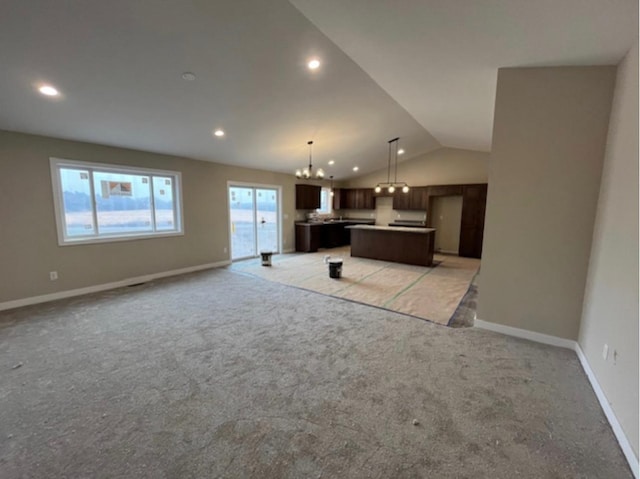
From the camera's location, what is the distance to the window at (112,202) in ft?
13.8

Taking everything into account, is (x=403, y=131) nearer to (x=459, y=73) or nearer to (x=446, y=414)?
(x=459, y=73)

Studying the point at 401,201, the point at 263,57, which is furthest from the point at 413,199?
the point at 263,57

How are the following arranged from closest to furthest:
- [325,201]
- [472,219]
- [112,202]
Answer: [112,202], [472,219], [325,201]

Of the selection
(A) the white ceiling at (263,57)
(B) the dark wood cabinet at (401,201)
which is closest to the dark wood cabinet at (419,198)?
(B) the dark wood cabinet at (401,201)

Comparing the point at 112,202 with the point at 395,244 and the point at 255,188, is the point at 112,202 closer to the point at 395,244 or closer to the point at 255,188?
the point at 255,188

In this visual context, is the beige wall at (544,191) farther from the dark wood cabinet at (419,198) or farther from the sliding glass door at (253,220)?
the sliding glass door at (253,220)

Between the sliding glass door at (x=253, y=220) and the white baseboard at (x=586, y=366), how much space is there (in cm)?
557

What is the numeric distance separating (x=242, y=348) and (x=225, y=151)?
4.18m

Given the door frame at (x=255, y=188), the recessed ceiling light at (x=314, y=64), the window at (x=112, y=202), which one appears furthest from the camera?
the door frame at (x=255, y=188)

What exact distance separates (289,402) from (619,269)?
8.54ft

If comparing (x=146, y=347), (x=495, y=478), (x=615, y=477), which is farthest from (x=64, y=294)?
(x=615, y=477)

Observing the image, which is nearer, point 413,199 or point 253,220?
point 253,220

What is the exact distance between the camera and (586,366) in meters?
2.42

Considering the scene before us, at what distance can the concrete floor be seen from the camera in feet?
5.03
